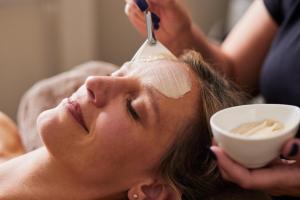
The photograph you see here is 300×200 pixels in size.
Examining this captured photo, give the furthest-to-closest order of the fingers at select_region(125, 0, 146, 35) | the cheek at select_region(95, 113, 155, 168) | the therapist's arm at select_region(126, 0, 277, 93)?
the therapist's arm at select_region(126, 0, 277, 93) < the fingers at select_region(125, 0, 146, 35) < the cheek at select_region(95, 113, 155, 168)

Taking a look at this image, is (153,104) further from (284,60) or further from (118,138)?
(284,60)

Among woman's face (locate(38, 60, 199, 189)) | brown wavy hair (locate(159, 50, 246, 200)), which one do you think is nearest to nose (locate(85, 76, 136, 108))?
woman's face (locate(38, 60, 199, 189))

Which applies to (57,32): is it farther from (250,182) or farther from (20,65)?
(250,182)

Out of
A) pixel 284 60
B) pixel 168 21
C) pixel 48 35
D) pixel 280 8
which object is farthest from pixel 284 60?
pixel 48 35

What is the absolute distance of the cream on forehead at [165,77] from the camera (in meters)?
1.02

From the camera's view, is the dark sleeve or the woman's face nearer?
the woman's face

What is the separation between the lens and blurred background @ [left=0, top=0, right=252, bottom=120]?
2051mm

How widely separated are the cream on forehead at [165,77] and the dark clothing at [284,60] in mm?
363

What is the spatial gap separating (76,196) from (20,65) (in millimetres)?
1209

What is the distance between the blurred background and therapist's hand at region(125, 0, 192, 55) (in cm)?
78

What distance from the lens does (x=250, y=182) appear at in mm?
889

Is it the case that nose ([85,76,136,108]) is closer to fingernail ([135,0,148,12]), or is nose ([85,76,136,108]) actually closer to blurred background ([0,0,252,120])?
fingernail ([135,0,148,12])

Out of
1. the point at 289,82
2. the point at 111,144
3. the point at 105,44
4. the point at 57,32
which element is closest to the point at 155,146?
the point at 111,144

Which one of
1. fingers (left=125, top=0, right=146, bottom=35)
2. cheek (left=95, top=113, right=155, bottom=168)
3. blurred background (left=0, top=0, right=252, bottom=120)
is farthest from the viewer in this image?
blurred background (left=0, top=0, right=252, bottom=120)
